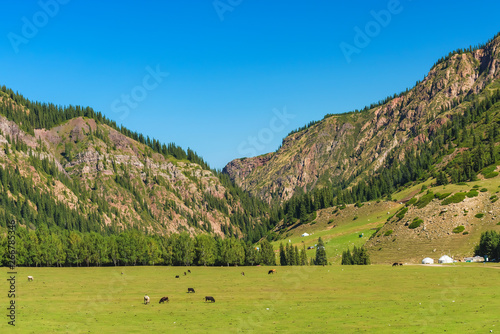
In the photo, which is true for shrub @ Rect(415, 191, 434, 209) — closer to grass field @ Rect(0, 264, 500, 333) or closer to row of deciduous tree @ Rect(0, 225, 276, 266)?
row of deciduous tree @ Rect(0, 225, 276, 266)

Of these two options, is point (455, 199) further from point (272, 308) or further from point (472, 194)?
point (272, 308)

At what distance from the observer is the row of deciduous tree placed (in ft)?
498

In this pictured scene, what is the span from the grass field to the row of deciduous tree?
75077mm

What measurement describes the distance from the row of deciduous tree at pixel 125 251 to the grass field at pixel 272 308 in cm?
7508

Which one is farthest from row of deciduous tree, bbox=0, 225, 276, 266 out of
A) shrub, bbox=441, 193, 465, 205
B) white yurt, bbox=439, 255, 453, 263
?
shrub, bbox=441, 193, 465, 205

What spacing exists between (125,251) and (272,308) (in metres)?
116

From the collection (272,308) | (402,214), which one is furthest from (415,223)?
(272,308)

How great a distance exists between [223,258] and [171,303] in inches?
3822

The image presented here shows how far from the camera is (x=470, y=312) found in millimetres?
45531

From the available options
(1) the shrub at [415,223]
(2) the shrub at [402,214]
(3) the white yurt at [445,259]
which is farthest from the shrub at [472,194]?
(3) the white yurt at [445,259]

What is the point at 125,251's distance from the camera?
15775 cm

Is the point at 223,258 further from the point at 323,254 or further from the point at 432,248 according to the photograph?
the point at 432,248

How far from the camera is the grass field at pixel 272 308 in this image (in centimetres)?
4034

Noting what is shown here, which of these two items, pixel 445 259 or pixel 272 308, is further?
pixel 445 259
